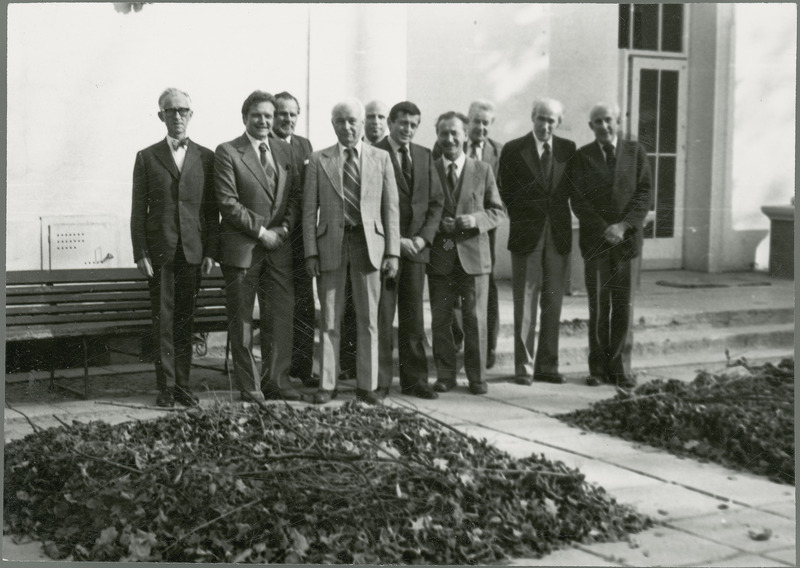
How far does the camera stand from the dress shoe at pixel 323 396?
7.52 m

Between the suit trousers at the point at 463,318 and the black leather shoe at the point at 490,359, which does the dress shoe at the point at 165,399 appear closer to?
the suit trousers at the point at 463,318

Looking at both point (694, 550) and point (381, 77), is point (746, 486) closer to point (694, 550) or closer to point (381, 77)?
point (694, 550)

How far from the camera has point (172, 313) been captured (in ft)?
24.9

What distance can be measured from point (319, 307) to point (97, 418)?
1.84 meters

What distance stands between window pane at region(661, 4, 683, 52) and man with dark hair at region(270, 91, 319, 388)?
145 inches

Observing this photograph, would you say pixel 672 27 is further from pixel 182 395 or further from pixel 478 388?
pixel 182 395

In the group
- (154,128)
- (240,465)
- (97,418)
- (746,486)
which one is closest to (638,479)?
(746,486)

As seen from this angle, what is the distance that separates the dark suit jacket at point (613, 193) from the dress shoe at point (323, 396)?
2.30 m

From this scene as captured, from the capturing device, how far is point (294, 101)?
8.02 m

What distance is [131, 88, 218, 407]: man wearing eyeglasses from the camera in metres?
7.42

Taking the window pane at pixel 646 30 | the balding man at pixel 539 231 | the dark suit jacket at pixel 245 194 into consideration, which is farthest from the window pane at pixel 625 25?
the dark suit jacket at pixel 245 194

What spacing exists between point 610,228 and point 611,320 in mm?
828

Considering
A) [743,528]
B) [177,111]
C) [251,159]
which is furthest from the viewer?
[251,159]

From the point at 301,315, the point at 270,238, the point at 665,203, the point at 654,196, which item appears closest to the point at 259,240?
the point at 270,238
